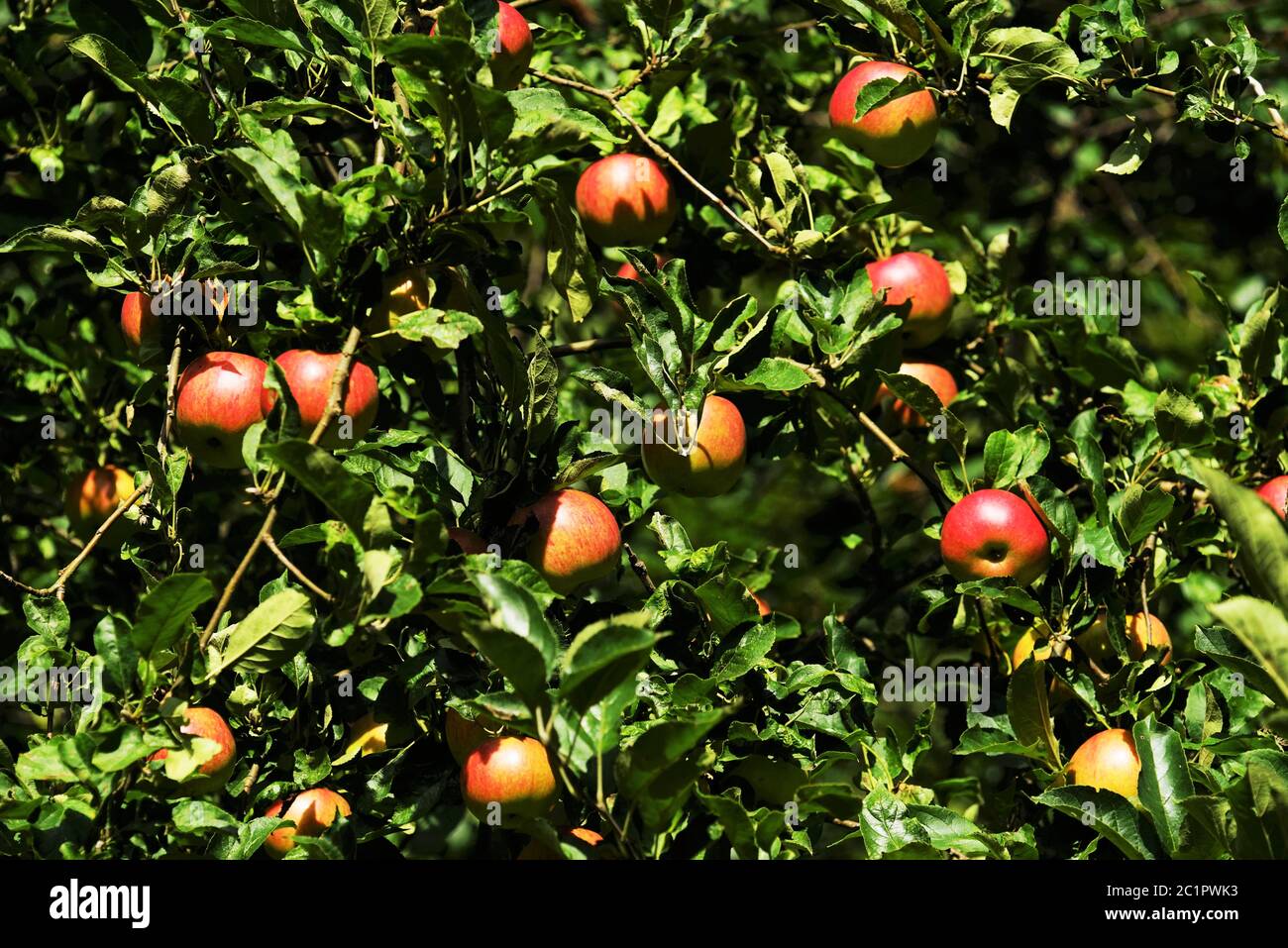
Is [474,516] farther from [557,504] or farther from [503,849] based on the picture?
[503,849]

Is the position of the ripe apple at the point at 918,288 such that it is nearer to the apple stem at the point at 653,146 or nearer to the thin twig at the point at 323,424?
the apple stem at the point at 653,146

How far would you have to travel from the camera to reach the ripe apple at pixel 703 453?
6.91 feet

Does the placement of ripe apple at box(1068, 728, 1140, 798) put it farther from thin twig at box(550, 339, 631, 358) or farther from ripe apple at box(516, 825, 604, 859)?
thin twig at box(550, 339, 631, 358)

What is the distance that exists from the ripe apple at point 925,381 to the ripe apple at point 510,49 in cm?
90

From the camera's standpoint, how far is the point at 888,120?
2305 millimetres

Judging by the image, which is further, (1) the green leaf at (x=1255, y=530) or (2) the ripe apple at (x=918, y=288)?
(2) the ripe apple at (x=918, y=288)

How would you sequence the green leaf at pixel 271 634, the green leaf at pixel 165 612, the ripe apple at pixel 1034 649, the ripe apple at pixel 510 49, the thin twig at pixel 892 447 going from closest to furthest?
the green leaf at pixel 165 612
the green leaf at pixel 271 634
the ripe apple at pixel 510 49
the ripe apple at pixel 1034 649
the thin twig at pixel 892 447

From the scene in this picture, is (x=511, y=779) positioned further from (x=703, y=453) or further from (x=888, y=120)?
(x=888, y=120)

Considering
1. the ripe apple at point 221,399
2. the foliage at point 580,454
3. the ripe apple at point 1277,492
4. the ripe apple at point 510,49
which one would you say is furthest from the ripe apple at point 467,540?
the ripe apple at point 1277,492

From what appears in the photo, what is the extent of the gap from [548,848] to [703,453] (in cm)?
66

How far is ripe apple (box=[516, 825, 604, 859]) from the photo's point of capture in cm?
176

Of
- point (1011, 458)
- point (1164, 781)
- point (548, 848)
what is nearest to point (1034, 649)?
point (1011, 458)

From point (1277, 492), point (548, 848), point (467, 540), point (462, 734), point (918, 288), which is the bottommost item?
point (548, 848)

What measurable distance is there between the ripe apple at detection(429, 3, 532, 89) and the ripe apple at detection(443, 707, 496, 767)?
3.16ft
